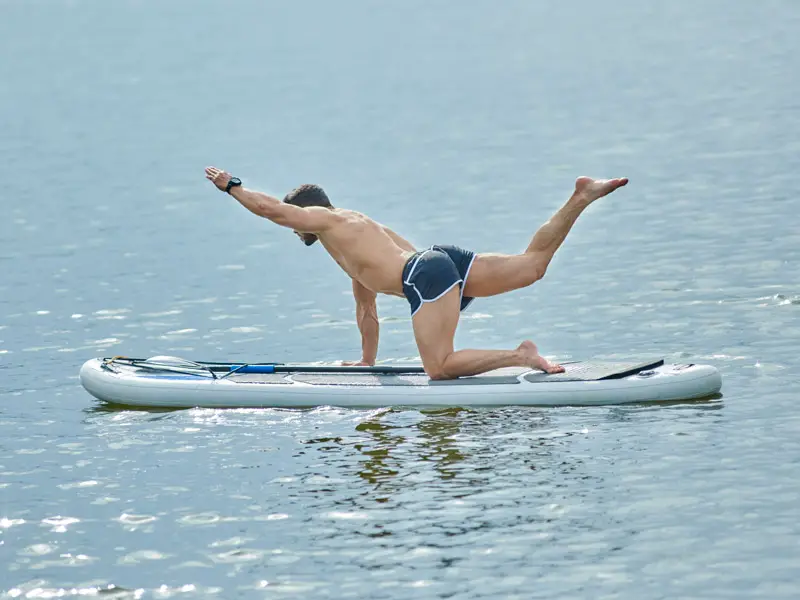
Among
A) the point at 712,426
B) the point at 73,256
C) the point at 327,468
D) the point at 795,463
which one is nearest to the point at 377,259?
the point at 327,468

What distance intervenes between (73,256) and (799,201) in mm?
12485

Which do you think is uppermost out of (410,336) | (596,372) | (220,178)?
(220,178)

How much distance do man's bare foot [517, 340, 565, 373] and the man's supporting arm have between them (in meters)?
1.80

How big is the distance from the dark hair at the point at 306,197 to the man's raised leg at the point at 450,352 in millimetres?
1570

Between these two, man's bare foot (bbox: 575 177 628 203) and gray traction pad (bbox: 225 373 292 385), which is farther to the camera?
gray traction pad (bbox: 225 373 292 385)

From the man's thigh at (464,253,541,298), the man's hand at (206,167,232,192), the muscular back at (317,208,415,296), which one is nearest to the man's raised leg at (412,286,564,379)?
the man's thigh at (464,253,541,298)

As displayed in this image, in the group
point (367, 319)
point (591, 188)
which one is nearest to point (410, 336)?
point (367, 319)

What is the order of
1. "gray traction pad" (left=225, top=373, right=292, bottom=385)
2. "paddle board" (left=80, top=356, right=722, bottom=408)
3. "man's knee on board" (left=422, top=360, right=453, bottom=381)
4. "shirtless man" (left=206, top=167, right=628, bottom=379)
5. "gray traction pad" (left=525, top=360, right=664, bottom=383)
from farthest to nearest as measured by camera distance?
1. "gray traction pad" (left=225, top=373, right=292, bottom=385)
2. "man's knee on board" (left=422, top=360, right=453, bottom=381)
3. "shirtless man" (left=206, top=167, right=628, bottom=379)
4. "gray traction pad" (left=525, top=360, right=664, bottom=383)
5. "paddle board" (left=80, top=356, right=722, bottom=408)

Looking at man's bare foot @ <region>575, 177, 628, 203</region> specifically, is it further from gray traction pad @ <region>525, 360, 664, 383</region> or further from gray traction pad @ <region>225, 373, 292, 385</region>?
gray traction pad @ <region>225, 373, 292, 385</region>

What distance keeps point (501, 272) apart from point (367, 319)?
165 cm

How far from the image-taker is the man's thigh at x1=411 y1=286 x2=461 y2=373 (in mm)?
15070

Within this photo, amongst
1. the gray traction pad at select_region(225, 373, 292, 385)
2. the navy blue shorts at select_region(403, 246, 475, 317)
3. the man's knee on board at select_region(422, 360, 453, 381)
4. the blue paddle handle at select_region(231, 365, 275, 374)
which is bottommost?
the man's knee on board at select_region(422, 360, 453, 381)

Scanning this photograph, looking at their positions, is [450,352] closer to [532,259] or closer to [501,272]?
[501,272]

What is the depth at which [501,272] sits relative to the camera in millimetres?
15352
